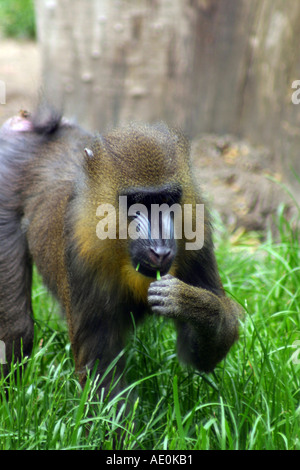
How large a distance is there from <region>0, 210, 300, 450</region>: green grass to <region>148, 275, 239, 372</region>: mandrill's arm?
0.17 m

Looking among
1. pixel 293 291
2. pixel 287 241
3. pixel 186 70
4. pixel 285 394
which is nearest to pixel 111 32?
pixel 186 70

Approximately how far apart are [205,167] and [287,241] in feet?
6.33

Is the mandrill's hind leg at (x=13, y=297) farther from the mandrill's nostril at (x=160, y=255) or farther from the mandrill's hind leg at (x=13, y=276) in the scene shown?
the mandrill's nostril at (x=160, y=255)

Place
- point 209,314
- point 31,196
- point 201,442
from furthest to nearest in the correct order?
point 31,196, point 209,314, point 201,442

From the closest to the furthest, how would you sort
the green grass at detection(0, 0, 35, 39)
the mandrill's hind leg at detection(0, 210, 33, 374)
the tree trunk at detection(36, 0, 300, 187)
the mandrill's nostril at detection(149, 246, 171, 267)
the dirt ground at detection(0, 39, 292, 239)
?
the mandrill's nostril at detection(149, 246, 171, 267) → the mandrill's hind leg at detection(0, 210, 33, 374) → the dirt ground at detection(0, 39, 292, 239) → the tree trunk at detection(36, 0, 300, 187) → the green grass at detection(0, 0, 35, 39)

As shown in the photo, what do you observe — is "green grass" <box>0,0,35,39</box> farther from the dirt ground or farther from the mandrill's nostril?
the mandrill's nostril

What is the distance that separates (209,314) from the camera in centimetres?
347

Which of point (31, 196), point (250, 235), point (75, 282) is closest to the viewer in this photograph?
point (75, 282)

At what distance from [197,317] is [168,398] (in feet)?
2.45

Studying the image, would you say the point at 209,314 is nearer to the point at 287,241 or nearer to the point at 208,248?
the point at 208,248

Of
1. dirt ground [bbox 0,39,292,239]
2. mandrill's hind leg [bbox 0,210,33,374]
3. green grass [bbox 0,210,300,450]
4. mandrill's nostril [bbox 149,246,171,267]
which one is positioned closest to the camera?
mandrill's nostril [bbox 149,246,171,267]

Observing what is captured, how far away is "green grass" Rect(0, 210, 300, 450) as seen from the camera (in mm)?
3295

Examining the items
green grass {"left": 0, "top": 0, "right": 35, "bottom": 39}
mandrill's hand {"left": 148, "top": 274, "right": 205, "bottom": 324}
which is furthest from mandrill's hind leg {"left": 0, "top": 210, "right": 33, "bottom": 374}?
green grass {"left": 0, "top": 0, "right": 35, "bottom": 39}

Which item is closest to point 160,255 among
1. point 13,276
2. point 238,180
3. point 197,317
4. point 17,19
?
point 197,317
